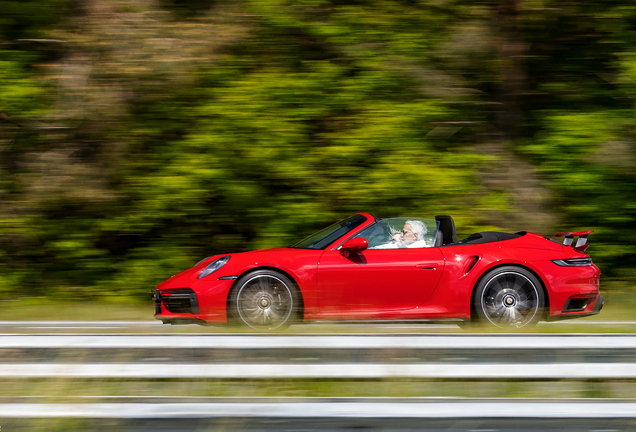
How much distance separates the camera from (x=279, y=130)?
7684mm

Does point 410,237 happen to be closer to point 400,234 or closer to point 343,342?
point 400,234

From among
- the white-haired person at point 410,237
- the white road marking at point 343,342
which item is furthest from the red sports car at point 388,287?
the white road marking at point 343,342

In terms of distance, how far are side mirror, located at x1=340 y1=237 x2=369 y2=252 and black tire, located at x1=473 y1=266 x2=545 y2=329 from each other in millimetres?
919

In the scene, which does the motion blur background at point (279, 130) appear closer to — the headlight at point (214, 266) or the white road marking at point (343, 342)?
the headlight at point (214, 266)

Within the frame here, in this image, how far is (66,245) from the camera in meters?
8.14

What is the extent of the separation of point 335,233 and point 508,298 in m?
1.47

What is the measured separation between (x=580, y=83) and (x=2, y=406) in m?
7.93

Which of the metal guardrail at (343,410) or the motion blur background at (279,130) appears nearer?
the metal guardrail at (343,410)

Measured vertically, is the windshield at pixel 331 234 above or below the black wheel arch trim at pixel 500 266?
above

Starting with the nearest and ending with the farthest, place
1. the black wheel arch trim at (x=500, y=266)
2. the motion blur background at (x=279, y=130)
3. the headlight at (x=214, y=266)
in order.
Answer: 1. the black wheel arch trim at (x=500, y=266)
2. the headlight at (x=214, y=266)
3. the motion blur background at (x=279, y=130)

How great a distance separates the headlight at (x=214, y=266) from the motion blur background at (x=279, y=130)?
274 cm

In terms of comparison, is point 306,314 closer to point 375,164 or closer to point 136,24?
point 375,164

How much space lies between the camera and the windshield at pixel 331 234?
17.4 feet

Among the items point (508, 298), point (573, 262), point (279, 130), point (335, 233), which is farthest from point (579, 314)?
point (279, 130)
